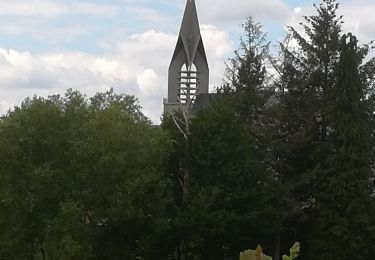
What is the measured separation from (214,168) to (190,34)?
2263cm

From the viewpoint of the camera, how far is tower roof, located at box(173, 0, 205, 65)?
48.7 metres

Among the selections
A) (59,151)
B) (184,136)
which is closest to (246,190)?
(184,136)

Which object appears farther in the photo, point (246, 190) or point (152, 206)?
point (246, 190)

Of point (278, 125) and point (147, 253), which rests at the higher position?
point (278, 125)

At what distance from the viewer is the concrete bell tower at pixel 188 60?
48.4m

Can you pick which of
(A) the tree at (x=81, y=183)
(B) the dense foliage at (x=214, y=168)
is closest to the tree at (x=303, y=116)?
(B) the dense foliage at (x=214, y=168)

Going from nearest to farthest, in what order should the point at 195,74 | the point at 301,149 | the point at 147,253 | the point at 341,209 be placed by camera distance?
the point at 147,253, the point at 341,209, the point at 301,149, the point at 195,74

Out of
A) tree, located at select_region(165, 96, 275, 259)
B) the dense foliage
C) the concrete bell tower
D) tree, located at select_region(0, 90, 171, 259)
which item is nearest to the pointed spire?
the concrete bell tower

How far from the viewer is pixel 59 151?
26.8 metres

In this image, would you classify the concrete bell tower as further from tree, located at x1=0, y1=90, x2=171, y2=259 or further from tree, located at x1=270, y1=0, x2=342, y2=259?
tree, located at x1=0, y1=90, x2=171, y2=259

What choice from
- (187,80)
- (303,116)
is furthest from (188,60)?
(303,116)

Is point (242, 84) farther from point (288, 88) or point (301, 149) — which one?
point (301, 149)

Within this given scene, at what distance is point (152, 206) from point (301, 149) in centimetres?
889

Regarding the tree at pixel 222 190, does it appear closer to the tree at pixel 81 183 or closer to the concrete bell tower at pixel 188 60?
the tree at pixel 81 183
